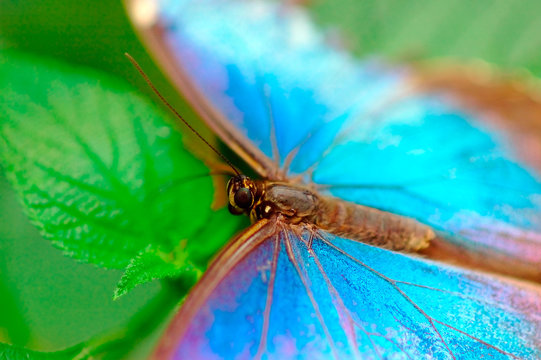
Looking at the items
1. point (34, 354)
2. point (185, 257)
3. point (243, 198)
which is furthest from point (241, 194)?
point (34, 354)

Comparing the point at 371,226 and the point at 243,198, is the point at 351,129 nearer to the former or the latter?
the point at 371,226

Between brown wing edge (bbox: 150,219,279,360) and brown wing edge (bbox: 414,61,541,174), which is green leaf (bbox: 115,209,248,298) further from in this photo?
brown wing edge (bbox: 414,61,541,174)

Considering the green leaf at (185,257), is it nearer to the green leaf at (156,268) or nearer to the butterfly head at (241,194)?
the green leaf at (156,268)

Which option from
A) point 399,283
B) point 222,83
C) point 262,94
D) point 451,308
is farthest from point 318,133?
point 451,308

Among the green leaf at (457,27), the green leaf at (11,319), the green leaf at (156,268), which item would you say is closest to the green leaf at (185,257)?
the green leaf at (156,268)

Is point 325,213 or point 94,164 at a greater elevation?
point 325,213
